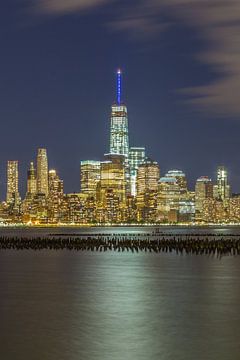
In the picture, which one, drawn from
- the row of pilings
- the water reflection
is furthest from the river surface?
the row of pilings

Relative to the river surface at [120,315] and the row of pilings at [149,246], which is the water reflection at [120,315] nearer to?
the river surface at [120,315]

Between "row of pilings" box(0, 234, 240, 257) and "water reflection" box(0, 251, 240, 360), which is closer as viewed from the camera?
"water reflection" box(0, 251, 240, 360)

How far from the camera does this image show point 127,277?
45000mm

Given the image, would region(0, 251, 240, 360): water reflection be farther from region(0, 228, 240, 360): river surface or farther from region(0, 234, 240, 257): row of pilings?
region(0, 234, 240, 257): row of pilings

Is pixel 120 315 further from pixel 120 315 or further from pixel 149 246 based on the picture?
pixel 149 246

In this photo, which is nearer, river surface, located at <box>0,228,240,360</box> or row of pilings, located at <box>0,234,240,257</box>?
river surface, located at <box>0,228,240,360</box>

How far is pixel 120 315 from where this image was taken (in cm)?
2688

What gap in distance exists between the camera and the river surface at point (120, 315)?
66.8ft

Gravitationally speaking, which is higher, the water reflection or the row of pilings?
the row of pilings

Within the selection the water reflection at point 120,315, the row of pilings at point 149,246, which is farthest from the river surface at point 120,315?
the row of pilings at point 149,246

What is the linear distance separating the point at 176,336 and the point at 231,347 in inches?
91.0

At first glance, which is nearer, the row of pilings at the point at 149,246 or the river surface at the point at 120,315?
the river surface at the point at 120,315

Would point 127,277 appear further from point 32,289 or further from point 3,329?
point 3,329

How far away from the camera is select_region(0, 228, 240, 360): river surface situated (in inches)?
802
